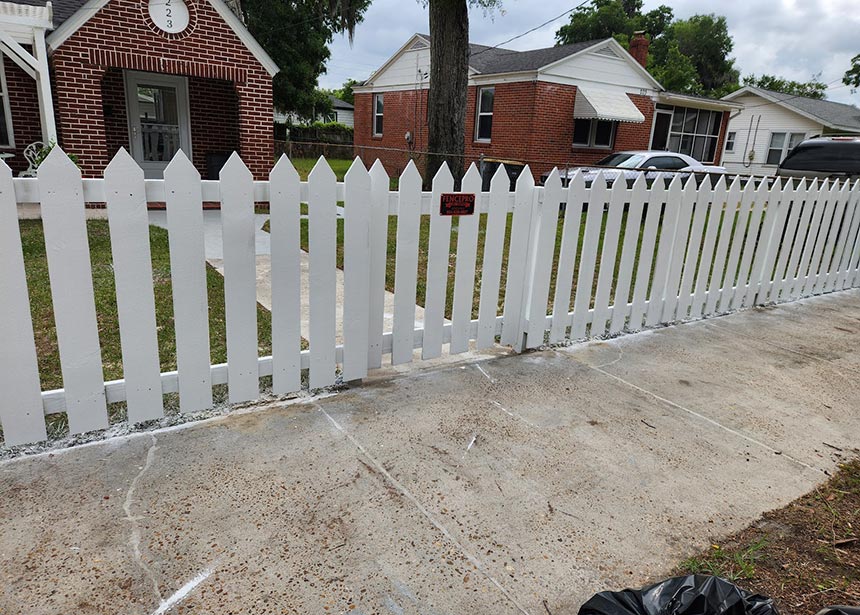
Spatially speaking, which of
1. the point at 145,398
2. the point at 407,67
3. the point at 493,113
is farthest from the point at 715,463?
the point at 407,67

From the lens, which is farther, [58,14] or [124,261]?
[58,14]

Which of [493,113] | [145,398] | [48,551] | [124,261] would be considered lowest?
[48,551]

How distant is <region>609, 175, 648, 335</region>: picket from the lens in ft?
14.3

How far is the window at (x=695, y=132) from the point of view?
21859mm

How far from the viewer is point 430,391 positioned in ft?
11.7

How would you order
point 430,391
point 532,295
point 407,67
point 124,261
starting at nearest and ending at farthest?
point 124,261 < point 430,391 < point 532,295 < point 407,67

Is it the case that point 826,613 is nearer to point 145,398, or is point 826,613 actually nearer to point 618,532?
point 618,532

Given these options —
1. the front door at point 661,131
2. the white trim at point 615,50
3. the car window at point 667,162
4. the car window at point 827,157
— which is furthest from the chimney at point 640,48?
the car window at point 827,157

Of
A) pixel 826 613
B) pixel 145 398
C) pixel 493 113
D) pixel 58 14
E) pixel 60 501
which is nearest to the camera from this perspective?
pixel 826 613

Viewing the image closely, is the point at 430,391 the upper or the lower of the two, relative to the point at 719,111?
lower

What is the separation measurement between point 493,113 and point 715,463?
670 inches

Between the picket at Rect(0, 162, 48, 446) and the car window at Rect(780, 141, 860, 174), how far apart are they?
10854 millimetres

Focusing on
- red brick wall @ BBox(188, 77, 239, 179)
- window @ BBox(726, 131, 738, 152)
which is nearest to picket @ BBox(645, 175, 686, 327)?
red brick wall @ BBox(188, 77, 239, 179)

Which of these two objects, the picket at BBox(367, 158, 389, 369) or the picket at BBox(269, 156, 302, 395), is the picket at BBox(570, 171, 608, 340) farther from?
the picket at BBox(269, 156, 302, 395)
